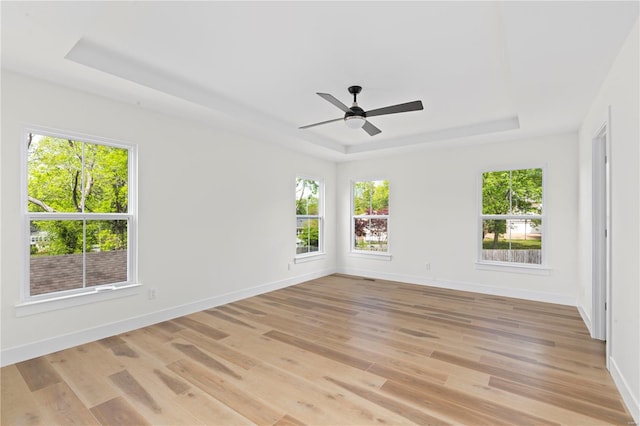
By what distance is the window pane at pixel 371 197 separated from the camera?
248 inches

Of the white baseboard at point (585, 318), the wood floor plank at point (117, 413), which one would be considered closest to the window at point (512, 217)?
the white baseboard at point (585, 318)

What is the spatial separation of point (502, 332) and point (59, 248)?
462 centimetres

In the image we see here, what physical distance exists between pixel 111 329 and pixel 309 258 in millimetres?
3510

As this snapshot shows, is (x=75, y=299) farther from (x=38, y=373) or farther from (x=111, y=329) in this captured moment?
(x=38, y=373)

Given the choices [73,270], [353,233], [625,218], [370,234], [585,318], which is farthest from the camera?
[353,233]

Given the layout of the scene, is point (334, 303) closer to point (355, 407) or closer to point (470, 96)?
point (355, 407)

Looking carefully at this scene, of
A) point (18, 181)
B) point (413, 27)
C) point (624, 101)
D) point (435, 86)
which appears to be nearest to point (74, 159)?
point (18, 181)

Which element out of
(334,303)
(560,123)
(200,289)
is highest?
(560,123)

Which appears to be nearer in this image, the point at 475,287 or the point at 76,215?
the point at 76,215

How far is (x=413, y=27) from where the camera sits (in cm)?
235

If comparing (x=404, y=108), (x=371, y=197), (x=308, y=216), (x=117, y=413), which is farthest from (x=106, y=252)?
(x=371, y=197)

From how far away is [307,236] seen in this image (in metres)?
6.25

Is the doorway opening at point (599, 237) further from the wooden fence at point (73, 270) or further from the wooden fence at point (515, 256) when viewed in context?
the wooden fence at point (73, 270)

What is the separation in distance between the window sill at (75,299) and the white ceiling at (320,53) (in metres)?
2.03
